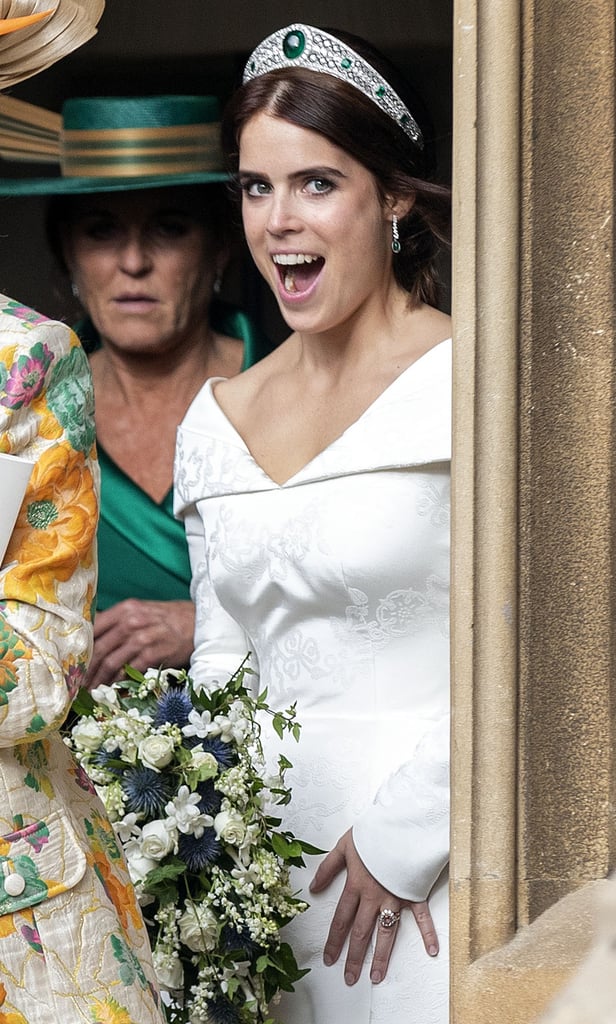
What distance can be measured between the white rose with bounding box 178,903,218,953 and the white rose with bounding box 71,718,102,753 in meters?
0.24

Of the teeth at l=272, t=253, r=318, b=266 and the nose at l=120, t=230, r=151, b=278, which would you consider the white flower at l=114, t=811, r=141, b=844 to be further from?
the nose at l=120, t=230, r=151, b=278

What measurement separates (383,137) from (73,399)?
956 mm

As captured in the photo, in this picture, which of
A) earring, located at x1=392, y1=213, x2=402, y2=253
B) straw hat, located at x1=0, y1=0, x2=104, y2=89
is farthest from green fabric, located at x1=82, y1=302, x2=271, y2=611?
straw hat, located at x1=0, y1=0, x2=104, y2=89

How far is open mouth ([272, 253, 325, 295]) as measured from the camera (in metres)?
2.10

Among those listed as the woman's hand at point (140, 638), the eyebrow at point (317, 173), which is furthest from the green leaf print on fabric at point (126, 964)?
the eyebrow at point (317, 173)

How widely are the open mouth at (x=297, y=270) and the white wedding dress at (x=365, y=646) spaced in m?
0.22

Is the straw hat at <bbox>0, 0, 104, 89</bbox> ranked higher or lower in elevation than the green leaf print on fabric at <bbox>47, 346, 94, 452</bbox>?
higher

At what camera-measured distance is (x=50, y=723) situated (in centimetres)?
117

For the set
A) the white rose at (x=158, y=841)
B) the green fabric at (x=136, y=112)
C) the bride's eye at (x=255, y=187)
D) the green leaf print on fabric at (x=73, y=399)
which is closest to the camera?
the green leaf print on fabric at (x=73, y=399)

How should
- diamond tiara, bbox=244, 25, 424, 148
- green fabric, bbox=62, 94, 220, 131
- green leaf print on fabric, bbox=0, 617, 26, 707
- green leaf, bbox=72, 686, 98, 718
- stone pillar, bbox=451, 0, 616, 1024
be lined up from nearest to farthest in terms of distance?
stone pillar, bbox=451, 0, 616, 1024, green leaf print on fabric, bbox=0, 617, 26, 707, green leaf, bbox=72, 686, 98, 718, diamond tiara, bbox=244, 25, 424, 148, green fabric, bbox=62, 94, 220, 131

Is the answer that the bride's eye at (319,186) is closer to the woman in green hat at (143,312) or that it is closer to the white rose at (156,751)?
the woman in green hat at (143,312)

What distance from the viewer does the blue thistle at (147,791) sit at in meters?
1.79

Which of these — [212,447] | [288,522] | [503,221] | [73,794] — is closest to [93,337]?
[212,447]

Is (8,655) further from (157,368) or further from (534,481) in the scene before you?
(157,368)
